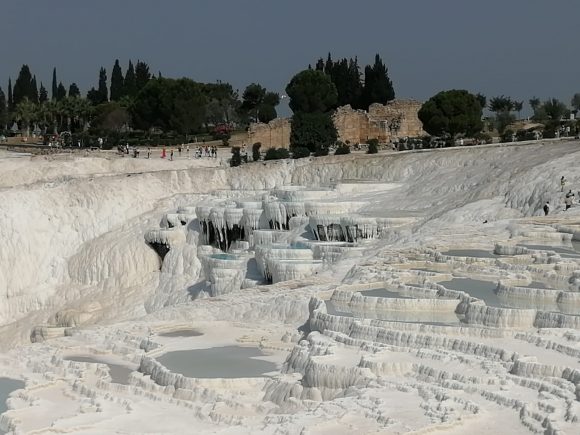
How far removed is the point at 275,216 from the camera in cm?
2820

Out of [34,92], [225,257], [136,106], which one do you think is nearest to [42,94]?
[34,92]

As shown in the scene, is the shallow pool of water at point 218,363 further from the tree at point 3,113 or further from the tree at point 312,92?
the tree at point 3,113

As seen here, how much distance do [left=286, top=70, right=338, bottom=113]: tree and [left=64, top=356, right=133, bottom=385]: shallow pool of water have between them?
3693cm

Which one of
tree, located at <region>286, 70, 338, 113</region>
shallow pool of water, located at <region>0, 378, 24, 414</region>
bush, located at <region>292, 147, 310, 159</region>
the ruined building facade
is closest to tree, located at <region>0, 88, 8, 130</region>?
tree, located at <region>286, 70, 338, 113</region>

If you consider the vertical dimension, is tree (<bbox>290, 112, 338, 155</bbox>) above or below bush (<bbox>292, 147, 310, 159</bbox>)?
above

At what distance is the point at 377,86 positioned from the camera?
2185 inches

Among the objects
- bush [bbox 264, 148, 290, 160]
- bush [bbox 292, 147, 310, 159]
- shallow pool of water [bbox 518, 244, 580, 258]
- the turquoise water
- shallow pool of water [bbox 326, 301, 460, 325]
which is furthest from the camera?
bush [bbox 264, 148, 290, 160]

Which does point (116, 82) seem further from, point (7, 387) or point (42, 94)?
point (7, 387)

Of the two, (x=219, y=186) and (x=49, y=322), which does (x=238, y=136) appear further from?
(x=49, y=322)

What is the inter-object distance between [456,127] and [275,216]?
1512 cm

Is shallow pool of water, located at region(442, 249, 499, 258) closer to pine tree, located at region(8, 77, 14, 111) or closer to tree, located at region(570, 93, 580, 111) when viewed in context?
tree, located at region(570, 93, 580, 111)

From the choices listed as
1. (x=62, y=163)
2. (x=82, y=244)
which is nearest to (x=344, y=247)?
(x=82, y=244)

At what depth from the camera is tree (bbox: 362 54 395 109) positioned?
182 ft

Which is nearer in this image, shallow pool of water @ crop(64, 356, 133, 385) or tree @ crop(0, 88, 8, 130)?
shallow pool of water @ crop(64, 356, 133, 385)
